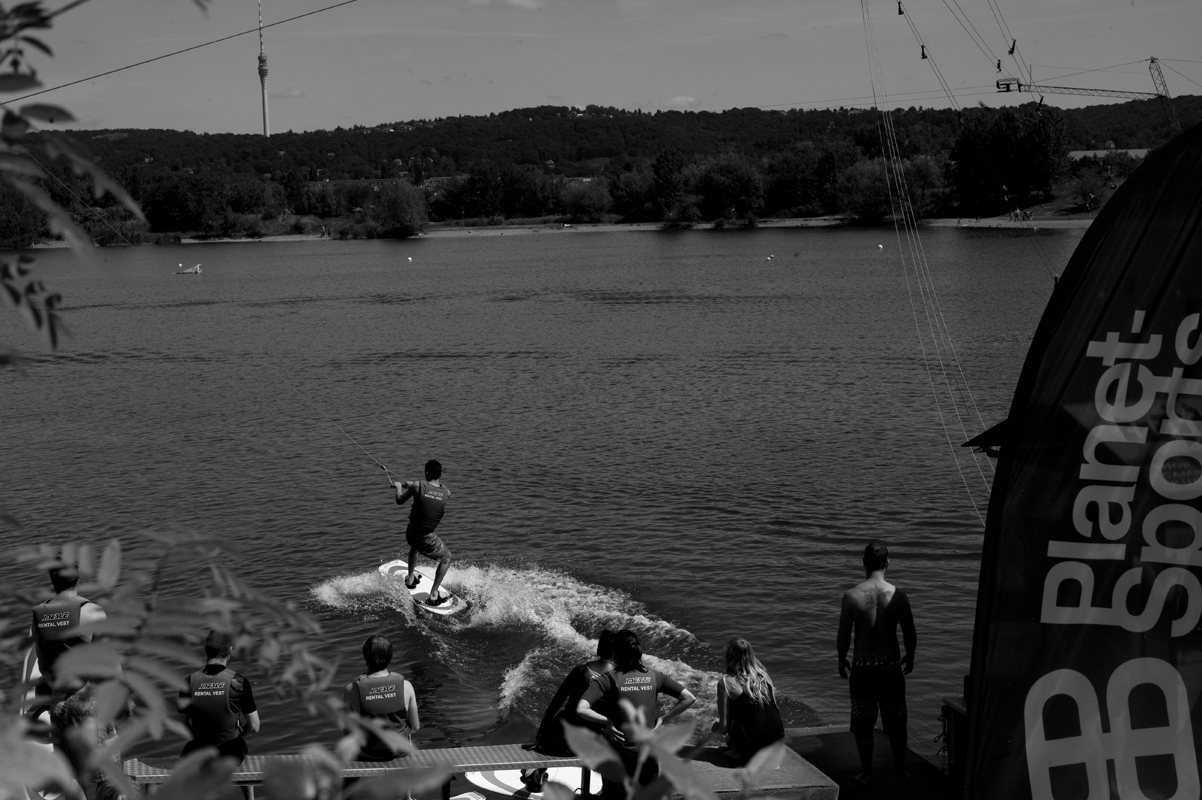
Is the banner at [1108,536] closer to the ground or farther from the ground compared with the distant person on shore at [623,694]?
farther from the ground

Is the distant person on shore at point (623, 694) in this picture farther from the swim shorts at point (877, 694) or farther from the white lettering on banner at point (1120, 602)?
the white lettering on banner at point (1120, 602)

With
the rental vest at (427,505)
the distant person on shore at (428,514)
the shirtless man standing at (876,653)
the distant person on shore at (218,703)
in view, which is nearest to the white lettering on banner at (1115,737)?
the shirtless man standing at (876,653)

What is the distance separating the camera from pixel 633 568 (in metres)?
20.0

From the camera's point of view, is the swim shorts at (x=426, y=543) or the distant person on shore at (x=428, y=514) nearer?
the distant person on shore at (x=428, y=514)

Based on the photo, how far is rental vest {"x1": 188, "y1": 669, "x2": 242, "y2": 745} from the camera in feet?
27.7

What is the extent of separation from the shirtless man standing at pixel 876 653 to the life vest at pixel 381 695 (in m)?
3.52

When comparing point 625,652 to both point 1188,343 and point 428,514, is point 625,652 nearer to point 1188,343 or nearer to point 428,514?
point 1188,343

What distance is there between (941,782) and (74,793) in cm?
866

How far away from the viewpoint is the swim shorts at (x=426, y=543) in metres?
17.2

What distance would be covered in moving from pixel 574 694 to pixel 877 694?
2.57 m

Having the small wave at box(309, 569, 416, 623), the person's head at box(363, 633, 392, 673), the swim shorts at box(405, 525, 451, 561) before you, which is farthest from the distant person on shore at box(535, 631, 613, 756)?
the small wave at box(309, 569, 416, 623)

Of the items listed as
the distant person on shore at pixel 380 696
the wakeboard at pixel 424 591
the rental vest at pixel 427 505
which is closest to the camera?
the distant person on shore at pixel 380 696

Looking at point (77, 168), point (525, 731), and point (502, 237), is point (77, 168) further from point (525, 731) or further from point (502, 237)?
point (502, 237)

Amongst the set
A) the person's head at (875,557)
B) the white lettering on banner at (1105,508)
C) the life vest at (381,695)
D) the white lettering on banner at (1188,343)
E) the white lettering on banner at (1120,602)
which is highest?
the white lettering on banner at (1188,343)
